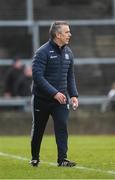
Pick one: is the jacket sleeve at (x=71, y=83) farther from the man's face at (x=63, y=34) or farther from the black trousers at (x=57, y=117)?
the man's face at (x=63, y=34)

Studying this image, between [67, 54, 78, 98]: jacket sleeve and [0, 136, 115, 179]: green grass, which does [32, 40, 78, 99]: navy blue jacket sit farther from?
[0, 136, 115, 179]: green grass

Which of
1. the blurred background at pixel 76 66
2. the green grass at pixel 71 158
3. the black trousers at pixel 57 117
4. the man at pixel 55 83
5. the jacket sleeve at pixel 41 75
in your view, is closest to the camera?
the green grass at pixel 71 158

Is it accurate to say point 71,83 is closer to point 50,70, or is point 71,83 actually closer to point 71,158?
point 50,70

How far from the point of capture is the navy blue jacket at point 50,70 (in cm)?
1274

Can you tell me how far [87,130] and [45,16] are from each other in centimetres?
514

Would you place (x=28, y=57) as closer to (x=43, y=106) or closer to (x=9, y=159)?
(x=9, y=159)

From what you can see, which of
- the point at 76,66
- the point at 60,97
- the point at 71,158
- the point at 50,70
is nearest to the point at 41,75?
the point at 50,70

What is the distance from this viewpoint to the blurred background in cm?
2461

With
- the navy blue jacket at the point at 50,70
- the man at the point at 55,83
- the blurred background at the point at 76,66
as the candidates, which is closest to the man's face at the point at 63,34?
the man at the point at 55,83

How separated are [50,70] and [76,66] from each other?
514 inches

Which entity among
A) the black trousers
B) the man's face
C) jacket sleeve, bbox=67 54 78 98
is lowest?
the black trousers

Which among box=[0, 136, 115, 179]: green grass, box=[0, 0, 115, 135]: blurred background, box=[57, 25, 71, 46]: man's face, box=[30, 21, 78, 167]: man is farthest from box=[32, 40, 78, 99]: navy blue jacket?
box=[0, 0, 115, 135]: blurred background

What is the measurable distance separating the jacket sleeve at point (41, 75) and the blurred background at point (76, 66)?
38.0 feet

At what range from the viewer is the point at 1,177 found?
464 inches
